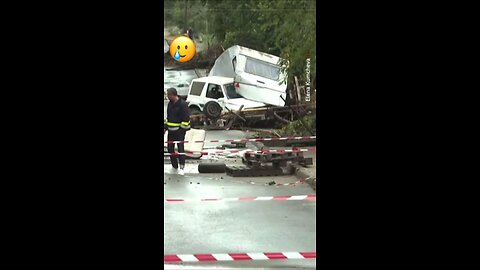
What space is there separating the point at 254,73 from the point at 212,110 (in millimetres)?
471

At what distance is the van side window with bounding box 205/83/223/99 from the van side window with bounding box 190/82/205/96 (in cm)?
7

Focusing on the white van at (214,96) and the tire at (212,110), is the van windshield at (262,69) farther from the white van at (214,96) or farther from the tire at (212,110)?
the tire at (212,110)

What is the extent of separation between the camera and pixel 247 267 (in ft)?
15.9

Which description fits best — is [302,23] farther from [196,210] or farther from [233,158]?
[196,210]

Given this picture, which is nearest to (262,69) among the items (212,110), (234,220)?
(212,110)

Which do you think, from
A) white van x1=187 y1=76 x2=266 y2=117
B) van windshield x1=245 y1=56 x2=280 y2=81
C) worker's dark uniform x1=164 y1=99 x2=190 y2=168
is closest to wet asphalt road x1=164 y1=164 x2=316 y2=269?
worker's dark uniform x1=164 y1=99 x2=190 y2=168

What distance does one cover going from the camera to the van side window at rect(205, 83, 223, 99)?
5.68 metres

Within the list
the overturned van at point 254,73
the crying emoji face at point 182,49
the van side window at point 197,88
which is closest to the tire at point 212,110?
the van side window at point 197,88

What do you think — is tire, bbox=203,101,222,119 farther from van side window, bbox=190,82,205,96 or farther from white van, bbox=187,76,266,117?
van side window, bbox=190,82,205,96

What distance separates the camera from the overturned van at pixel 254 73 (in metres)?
5.62

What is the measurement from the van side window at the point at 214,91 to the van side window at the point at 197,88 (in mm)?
67

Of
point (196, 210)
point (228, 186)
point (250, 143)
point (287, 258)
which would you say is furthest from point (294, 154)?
point (287, 258)

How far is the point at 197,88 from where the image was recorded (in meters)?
5.66
